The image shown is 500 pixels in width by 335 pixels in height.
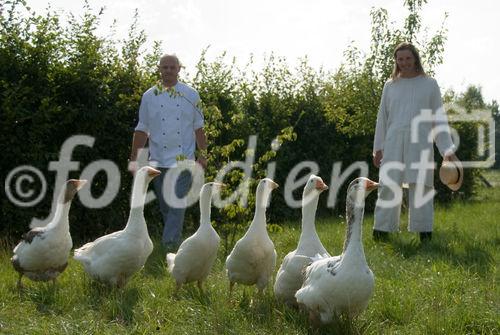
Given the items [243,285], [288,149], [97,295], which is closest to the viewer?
[97,295]

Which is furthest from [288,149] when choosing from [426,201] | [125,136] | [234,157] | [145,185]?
[145,185]

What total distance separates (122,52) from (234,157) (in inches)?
99.1

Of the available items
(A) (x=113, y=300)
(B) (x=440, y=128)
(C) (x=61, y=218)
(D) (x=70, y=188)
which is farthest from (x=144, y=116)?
(B) (x=440, y=128)

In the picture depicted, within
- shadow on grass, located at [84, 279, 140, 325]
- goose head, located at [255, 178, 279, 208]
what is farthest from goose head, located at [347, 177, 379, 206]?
shadow on grass, located at [84, 279, 140, 325]

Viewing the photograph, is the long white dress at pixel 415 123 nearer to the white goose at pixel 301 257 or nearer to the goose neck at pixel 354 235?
the white goose at pixel 301 257

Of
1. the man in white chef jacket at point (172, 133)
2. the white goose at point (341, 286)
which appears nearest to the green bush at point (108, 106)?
the man in white chef jacket at point (172, 133)

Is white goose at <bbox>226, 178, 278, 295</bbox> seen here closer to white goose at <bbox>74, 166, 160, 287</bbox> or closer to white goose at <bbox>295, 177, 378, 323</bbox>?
white goose at <bbox>74, 166, 160, 287</bbox>

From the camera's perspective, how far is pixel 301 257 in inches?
185

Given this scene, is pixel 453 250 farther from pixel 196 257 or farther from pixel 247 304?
pixel 196 257

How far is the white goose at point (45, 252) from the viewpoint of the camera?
5473 millimetres

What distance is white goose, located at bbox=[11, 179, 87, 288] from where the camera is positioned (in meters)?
5.47

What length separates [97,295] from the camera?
509cm

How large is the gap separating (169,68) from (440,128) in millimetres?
3197

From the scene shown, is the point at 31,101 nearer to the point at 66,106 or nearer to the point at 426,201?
the point at 66,106
